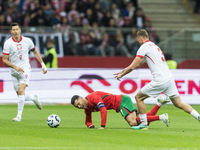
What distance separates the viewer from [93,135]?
11.8m

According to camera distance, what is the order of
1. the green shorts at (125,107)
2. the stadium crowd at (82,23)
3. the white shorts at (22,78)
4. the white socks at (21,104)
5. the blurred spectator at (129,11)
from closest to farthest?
the green shorts at (125,107) < the white socks at (21,104) < the white shorts at (22,78) < the stadium crowd at (82,23) < the blurred spectator at (129,11)

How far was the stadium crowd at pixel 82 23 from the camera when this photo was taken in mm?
25344

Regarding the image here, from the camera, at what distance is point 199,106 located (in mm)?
20781

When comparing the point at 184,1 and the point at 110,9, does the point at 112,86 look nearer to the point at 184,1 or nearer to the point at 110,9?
the point at 110,9

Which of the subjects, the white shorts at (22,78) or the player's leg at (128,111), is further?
the white shorts at (22,78)

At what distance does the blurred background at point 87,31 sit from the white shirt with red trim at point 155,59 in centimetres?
1226

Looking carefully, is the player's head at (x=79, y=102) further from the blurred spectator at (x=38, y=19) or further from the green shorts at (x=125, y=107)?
the blurred spectator at (x=38, y=19)

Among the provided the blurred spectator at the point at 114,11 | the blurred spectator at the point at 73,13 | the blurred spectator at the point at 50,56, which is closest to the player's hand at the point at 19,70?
the blurred spectator at the point at 50,56

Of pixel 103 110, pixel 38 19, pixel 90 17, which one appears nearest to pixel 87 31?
pixel 90 17

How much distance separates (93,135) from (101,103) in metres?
1.10

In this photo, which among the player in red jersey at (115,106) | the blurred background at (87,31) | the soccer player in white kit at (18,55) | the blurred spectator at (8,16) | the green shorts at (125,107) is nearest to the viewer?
the player in red jersey at (115,106)

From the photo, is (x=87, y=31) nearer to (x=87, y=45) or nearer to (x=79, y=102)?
(x=87, y=45)

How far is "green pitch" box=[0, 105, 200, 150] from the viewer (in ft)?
33.6

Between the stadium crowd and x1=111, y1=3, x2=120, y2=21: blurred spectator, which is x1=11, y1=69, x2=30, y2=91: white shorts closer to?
the stadium crowd
